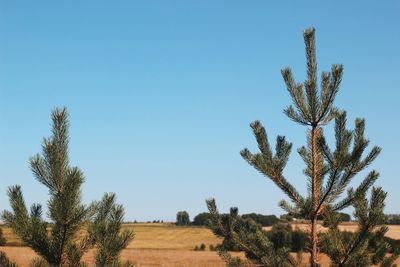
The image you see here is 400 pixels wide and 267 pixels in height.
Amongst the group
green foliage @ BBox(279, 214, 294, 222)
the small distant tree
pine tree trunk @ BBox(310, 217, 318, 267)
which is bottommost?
pine tree trunk @ BBox(310, 217, 318, 267)

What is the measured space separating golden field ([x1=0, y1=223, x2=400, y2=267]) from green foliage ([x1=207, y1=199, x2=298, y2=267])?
21.0m

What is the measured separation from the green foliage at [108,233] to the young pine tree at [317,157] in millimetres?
1955

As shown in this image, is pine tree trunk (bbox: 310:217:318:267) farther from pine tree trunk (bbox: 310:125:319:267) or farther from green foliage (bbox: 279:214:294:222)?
green foliage (bbox: 279:214:294:222)

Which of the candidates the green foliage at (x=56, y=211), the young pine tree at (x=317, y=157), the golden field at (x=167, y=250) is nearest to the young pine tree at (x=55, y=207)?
the green foliage at (x=56, y=211)

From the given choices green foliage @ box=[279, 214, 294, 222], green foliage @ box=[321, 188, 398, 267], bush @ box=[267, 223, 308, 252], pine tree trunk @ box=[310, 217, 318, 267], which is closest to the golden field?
bush @ box=[267, 223, 308, 252]

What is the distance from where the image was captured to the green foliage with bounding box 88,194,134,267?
18.9 ft

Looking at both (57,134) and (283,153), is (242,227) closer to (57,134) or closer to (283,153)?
(283,153)

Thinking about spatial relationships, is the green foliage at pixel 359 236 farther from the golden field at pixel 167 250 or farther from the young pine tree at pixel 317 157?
the golden field at pixel 167 250

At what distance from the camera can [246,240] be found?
7270 millimetres

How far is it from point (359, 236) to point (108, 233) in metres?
3.22

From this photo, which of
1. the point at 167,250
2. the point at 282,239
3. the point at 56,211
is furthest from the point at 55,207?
the point at 167,250

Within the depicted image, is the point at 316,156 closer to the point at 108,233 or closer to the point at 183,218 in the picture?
the point at 108,233

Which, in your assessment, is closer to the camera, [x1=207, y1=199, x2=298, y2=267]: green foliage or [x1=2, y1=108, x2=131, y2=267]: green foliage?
[x1=2, y1=108, x2=131, y2=267]: green foliage

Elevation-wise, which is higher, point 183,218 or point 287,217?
point 183,218
